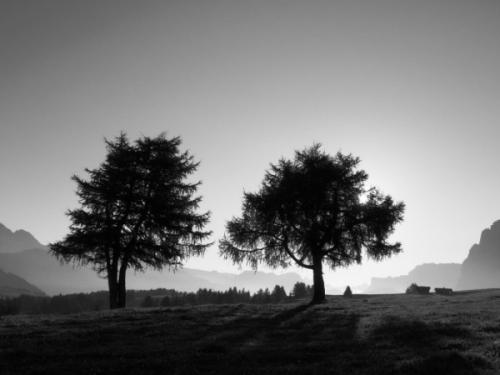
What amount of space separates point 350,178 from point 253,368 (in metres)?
22.6

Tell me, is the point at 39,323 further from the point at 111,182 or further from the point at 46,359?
the point at 111,182

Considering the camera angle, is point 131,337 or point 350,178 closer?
point 131,337

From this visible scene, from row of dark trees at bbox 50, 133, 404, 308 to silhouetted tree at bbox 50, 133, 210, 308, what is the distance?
0.07m

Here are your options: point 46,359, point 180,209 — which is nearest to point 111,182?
point 180,209

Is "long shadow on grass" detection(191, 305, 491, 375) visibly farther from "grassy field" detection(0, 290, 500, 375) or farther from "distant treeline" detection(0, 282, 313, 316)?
"distant treeline" detection(0, 282, 313, 316)

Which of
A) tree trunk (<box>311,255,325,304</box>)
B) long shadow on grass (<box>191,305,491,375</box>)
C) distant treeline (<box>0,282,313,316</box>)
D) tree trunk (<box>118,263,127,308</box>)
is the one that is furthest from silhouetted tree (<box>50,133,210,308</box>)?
distant treeline (<box>0,282,313,316</box>)

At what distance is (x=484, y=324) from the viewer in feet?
47.7

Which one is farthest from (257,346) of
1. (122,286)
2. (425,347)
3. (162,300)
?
(162,300)

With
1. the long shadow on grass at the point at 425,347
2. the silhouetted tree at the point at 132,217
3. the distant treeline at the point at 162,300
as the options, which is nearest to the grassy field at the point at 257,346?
the long shadow on grass at the point at 425,347

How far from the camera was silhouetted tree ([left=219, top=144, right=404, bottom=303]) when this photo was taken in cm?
2877

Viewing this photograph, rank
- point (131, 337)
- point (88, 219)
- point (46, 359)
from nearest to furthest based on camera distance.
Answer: point (46, 359), point (131, 337), point (88, 219)

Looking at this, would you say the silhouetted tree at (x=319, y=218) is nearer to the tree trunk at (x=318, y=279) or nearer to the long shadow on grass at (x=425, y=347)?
the tree trunk at (x=318, y=279)

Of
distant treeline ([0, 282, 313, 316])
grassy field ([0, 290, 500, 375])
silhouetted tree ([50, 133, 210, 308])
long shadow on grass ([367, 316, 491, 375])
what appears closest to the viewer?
long shadow on grass ([367, 316, 491, 375])

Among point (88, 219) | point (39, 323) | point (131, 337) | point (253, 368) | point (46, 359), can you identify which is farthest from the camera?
point (88, 219)
